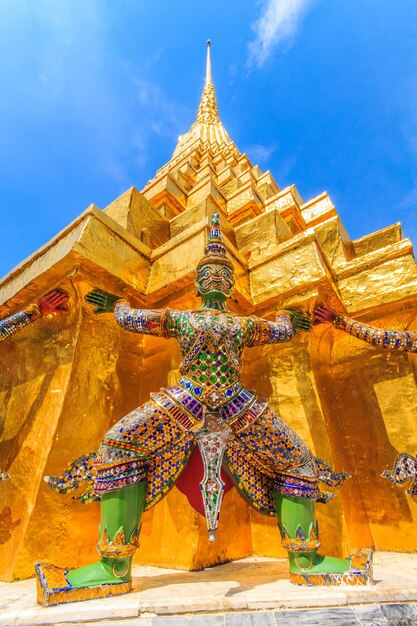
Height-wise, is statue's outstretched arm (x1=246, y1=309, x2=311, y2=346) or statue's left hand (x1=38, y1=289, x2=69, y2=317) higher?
statue's left hand (x1=38, y1=289, x2=69, y2=317)

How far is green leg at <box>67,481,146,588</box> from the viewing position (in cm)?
194

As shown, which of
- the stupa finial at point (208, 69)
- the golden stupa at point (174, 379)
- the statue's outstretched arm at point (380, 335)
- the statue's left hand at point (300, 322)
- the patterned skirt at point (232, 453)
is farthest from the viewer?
the stupa finial at point (208, 69)

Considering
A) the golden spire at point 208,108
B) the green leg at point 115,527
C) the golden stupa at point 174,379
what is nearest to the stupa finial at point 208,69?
the golden spire at point 208,108

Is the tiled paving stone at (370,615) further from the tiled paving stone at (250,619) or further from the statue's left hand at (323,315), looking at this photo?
the statue's left hand at (323,315)

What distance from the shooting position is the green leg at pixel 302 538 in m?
2.06

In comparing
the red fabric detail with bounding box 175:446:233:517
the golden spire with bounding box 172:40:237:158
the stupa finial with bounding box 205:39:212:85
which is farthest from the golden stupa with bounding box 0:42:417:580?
the stupa finial with bounding box 205:39:212:85

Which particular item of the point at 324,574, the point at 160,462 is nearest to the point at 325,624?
the point at 324,574

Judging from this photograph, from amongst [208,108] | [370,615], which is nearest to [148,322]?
[370,615]

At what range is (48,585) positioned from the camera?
178cm

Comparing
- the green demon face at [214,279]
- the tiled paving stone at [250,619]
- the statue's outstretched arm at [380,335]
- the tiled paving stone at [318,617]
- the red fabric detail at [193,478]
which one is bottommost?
the tiled paving stone at [318,617]

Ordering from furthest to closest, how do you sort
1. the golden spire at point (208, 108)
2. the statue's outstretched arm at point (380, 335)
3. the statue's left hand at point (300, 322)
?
1. the golden spire at point (208, 108)
2. the statue's left hand at point (300, 322)
3. the statue's outstretched arm at point (380, 335)

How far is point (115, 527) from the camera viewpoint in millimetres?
2078

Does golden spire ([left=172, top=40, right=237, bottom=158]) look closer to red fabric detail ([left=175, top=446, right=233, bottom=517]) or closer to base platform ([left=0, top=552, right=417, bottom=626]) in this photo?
red fabric detail ([left=175, top=446, right=233, bottom=517])

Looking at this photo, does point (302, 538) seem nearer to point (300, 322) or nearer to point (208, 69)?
point (300, 322)
